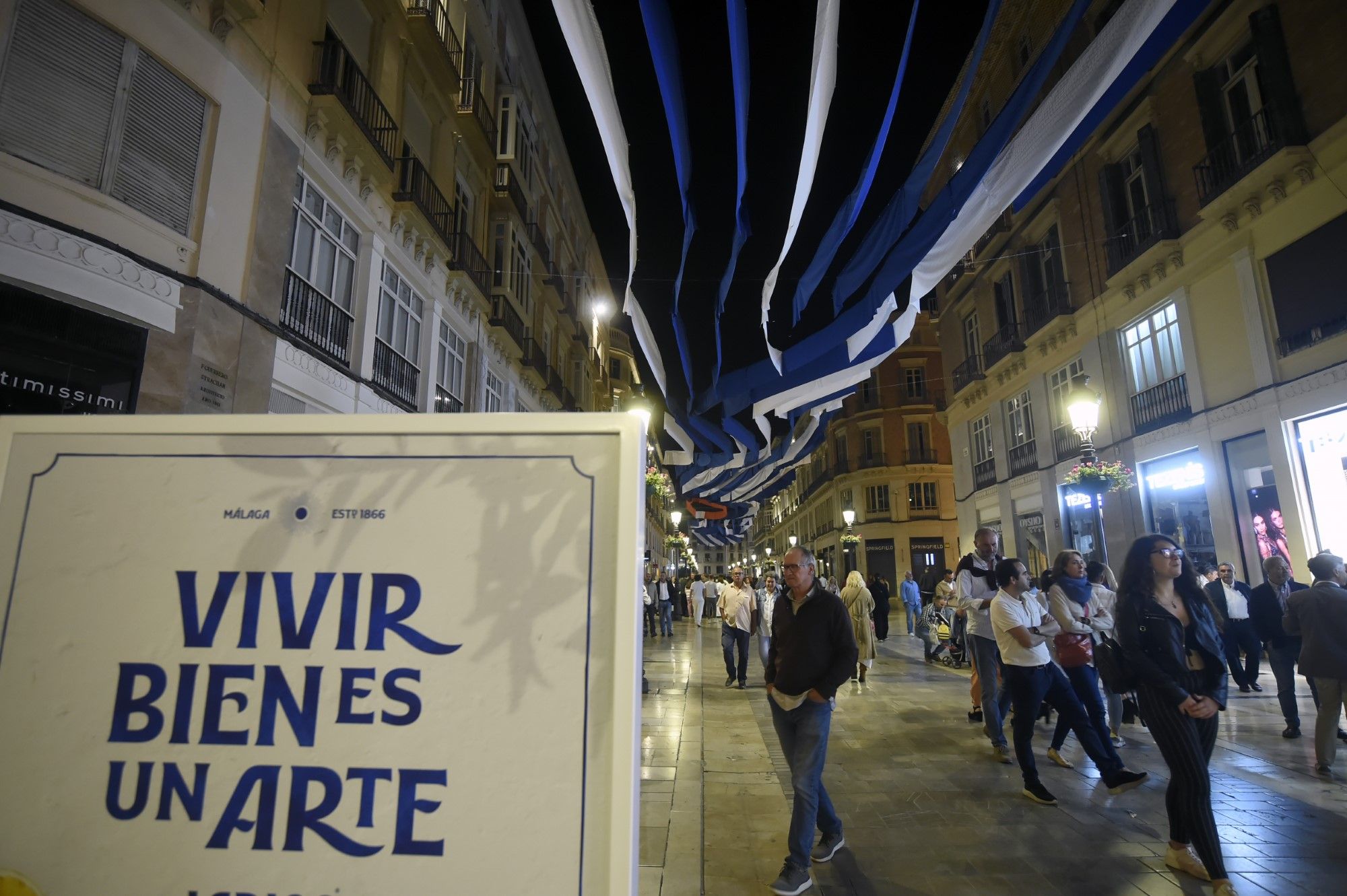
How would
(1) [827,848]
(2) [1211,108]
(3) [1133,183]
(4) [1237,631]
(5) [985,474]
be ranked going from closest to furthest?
(1) [827,848] → (4) [1237,631] → (2) [1211,108] → (3) [1133,183] → (5) [985,474]

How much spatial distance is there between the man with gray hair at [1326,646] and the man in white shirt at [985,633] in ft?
7.46

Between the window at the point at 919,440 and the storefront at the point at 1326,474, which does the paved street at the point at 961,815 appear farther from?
the window at the point at 919,440

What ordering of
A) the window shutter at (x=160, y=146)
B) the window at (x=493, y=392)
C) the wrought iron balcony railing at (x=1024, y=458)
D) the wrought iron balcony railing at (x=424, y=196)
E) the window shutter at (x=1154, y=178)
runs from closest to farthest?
the window shutter at (x=160, y=146) → the wrought iron balcony railing at (x=424, y=196) → the window shutter at (x=1154, y=178) → the window at (x=493, y=392) → the wrought iron balcony railing at (x=1024, y=458)

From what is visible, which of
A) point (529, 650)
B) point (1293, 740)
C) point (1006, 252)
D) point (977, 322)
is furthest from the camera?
point (977, 322)

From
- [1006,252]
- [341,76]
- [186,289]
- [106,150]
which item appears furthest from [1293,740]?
[1006,252]

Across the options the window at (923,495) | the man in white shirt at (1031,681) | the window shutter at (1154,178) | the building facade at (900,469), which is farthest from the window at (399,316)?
the window at (923,495)

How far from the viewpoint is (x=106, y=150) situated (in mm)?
6645

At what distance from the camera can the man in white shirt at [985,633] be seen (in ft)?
20.5

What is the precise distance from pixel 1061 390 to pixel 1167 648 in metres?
15.7

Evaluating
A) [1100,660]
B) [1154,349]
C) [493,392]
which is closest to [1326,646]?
[1100,660]

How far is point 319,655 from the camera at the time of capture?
124cm

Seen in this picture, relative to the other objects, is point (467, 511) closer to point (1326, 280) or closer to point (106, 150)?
point (106, 150)

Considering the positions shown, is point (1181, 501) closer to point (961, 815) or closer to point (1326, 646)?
point (1326, 646)

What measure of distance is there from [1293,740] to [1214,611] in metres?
4.33
